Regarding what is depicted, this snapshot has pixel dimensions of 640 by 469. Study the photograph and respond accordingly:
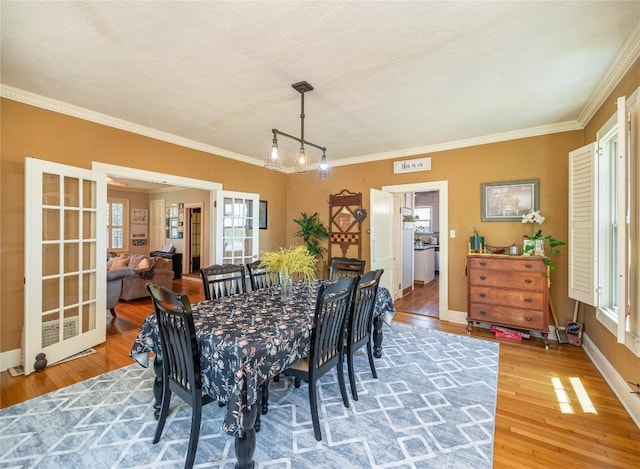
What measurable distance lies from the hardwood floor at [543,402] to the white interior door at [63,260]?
0.25 m

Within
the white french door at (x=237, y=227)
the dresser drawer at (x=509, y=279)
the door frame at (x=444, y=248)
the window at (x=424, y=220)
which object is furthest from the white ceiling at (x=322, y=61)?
the window at (x=424, y=220)

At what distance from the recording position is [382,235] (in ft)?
15.6

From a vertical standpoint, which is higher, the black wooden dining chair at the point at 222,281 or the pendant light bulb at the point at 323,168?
the pendant light bulb at the point at 323,168

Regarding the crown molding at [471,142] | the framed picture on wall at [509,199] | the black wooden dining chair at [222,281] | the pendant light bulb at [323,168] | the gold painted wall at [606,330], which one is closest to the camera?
the gold painted wall at [606,330]

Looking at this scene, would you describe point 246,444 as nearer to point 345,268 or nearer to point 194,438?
point 194,438

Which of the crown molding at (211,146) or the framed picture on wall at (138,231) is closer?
the crown molding at (211,146)

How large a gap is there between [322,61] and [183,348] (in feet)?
7.17

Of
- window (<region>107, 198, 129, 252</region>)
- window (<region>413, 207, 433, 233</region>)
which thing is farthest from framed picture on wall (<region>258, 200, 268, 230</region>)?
window (<region>413, 207, 433, 233</region>)

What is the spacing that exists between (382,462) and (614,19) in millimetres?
3023

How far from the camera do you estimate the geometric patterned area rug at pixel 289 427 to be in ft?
5.58

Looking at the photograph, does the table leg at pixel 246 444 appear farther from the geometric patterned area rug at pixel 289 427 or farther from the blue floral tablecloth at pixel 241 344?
the geometric patterned area rug at pixel 289 427

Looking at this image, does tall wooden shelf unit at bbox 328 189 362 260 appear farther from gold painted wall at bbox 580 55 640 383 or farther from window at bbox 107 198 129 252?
window at bbox 107 198 129 252

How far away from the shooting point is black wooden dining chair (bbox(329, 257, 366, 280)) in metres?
3.34

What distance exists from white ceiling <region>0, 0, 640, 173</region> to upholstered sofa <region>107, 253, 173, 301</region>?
2.72 m
